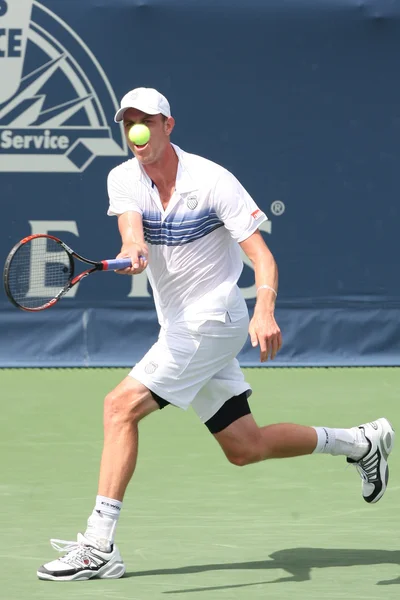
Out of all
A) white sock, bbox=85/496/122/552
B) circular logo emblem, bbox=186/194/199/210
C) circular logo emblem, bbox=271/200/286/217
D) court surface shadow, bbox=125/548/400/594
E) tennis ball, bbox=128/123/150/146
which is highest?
circular logo emblem, bbox=271/200/286/217

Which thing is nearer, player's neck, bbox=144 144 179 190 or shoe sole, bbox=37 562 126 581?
shoe sole, bbox=37 562 126 581

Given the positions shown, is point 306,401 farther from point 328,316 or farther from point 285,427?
point 285,427

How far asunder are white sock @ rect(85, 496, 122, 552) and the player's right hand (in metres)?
0.68

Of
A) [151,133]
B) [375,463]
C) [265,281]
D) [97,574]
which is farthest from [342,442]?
[151,133]

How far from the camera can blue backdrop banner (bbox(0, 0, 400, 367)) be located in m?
8.92

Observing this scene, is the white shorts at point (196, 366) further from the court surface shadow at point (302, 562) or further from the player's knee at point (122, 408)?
the court surface shadow at point (302, 562)

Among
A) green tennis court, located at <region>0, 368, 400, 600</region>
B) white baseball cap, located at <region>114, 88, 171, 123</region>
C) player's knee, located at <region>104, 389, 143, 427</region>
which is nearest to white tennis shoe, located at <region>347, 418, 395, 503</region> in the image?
green tennis court, located at <region>0, 368, 400, 600</region>

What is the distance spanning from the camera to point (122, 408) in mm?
4141

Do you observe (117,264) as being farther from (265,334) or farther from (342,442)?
(342,442)

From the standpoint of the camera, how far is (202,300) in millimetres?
4426

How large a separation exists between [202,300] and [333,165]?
189 inches

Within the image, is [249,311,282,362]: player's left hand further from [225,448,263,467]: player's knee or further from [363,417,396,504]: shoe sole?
[363,417,396,504]: shoe sole

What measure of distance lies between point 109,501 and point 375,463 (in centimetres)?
109

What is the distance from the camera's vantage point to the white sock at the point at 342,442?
465cm
